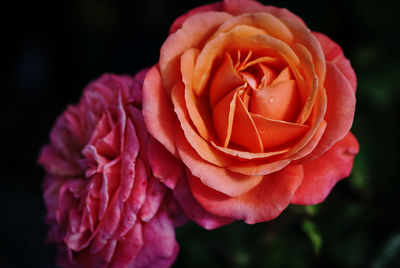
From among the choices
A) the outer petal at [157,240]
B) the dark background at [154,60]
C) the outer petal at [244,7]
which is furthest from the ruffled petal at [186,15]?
the dark background at [154,60]

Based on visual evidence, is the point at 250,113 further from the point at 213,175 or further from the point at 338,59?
the point at 338,59

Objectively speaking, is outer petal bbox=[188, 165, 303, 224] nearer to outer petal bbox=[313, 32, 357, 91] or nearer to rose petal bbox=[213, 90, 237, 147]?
rose petal bbox=[213, 90, 237, 147]

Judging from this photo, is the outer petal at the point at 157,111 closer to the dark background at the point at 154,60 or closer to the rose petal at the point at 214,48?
the rose petal at the point at 214,48

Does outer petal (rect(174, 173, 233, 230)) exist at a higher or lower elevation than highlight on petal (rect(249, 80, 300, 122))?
lower

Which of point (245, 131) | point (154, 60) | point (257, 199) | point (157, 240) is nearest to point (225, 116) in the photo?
point (245, 131)

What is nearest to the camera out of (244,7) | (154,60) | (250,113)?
(250,113)

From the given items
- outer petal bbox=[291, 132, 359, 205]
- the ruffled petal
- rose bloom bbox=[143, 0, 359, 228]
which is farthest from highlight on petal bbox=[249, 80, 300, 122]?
the ruffled petal
